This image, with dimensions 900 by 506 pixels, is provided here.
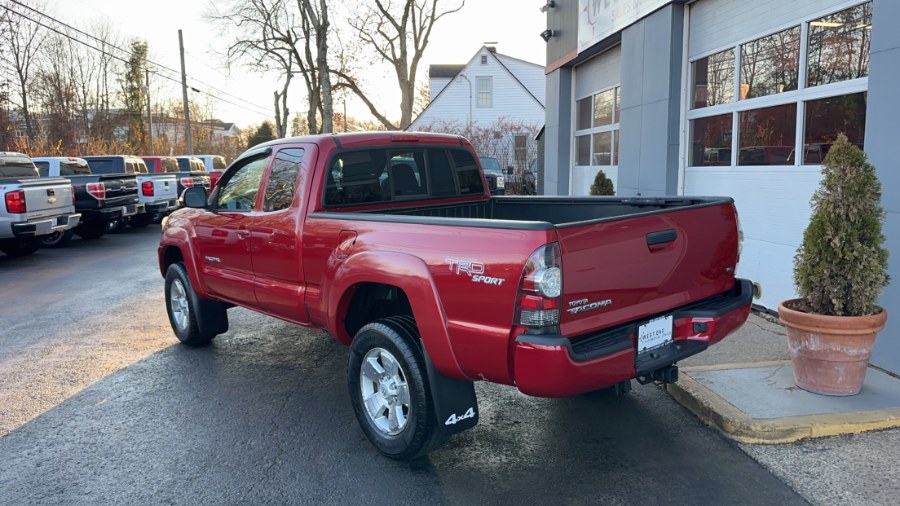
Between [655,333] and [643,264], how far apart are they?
1.27 feet

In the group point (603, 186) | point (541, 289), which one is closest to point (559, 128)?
point (603, 186)

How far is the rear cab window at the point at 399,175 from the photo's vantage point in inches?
189

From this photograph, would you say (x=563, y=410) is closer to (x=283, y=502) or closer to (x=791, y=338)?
(x=791, y=338)

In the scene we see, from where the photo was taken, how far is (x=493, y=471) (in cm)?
376

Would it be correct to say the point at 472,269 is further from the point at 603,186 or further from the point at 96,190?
the point at 96,190

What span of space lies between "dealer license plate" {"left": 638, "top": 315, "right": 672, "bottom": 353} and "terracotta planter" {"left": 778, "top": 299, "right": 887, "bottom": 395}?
4.82 feet

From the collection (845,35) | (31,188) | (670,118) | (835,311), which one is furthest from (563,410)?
(31,188)

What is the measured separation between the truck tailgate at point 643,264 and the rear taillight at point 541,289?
5 cm

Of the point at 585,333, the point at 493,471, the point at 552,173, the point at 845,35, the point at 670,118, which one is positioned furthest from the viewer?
the point at 552,173

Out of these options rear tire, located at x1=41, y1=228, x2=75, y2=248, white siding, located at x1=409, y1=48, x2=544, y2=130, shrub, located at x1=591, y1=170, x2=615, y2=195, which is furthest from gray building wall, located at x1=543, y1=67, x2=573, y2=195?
white siding, located at x1=409, y1=48, x2=544, y2=130

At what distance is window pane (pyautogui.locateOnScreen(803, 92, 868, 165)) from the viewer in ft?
18.8

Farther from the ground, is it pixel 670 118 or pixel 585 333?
pixel 670 118

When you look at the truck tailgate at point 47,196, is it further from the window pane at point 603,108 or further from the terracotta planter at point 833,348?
the terracotta planter at point 833,348

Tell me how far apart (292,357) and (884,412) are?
4614 millimetres
